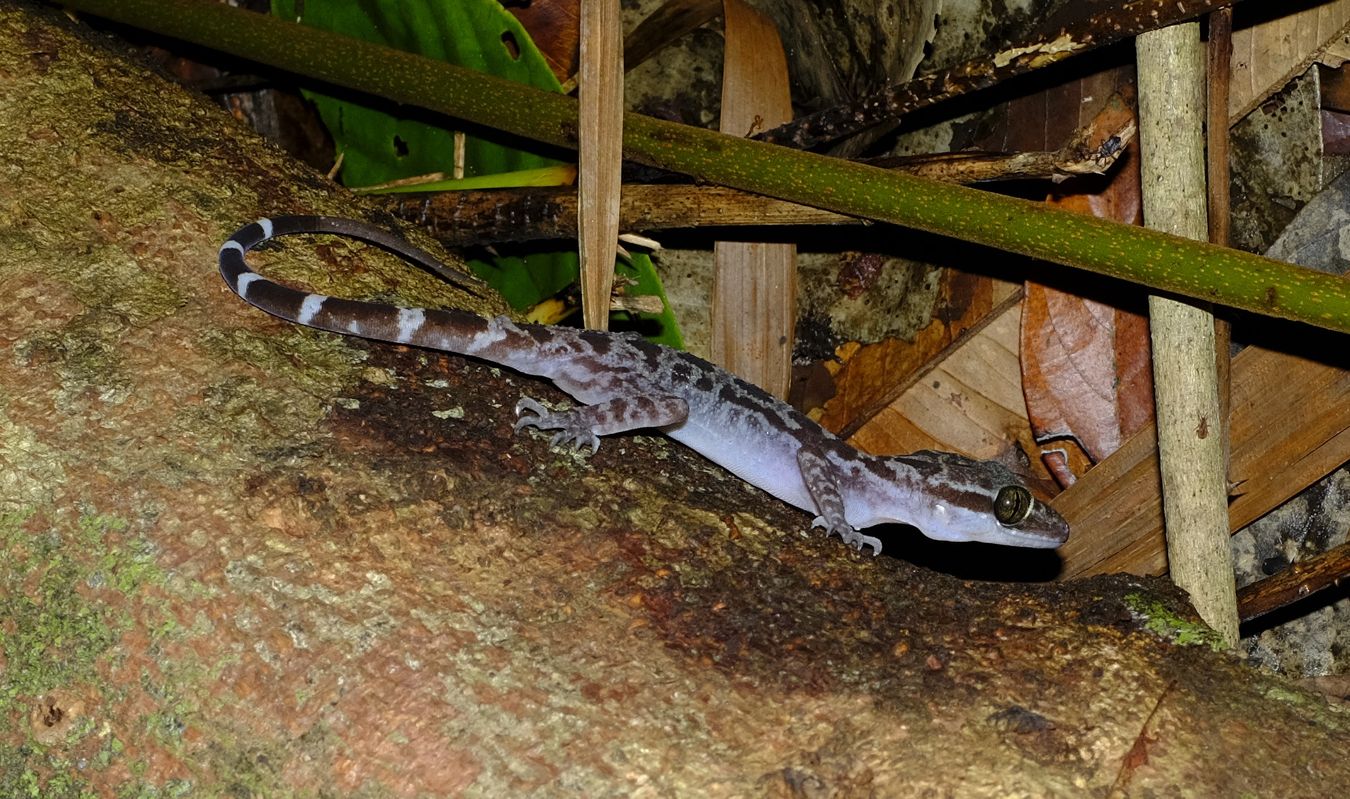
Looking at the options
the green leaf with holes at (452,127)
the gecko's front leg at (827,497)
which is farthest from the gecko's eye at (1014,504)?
the green leaf with holes at (452,127)

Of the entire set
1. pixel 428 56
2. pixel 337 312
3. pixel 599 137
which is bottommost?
pixel 337 312

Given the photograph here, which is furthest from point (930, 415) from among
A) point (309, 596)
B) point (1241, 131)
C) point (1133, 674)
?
point (309, 596)

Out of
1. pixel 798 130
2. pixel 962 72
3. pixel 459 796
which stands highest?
pixel 962 72

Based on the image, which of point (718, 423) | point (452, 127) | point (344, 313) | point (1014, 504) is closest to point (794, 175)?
point (718, 423)

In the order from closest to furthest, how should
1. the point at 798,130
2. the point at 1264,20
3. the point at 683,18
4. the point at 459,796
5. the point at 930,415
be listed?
1. the point at 459,796
2. the point at 1264,20
3. the point at 798,130
4. the point at 930,415
5. the point at 683,18

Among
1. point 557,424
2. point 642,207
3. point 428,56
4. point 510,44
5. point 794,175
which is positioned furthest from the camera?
point 510,44

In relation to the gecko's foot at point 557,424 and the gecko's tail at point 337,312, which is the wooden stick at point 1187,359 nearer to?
the gecko's foot at point 557,424

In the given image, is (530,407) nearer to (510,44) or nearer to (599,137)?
(599,137)

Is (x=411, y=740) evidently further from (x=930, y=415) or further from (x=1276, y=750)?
(x=930, y=415)
